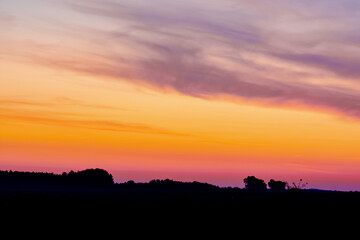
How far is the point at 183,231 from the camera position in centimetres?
3828

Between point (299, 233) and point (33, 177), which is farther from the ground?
point (33, 177)

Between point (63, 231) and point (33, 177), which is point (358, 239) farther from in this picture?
point (33, 177)

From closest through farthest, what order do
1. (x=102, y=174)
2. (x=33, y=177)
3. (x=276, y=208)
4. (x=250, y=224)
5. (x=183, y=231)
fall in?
(x=183, y=231)
(x=250, y=224)
(x=276, y=208)
(x=33, y=177)
(x=102, y=174)

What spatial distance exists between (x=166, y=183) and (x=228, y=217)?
15031 centimetres

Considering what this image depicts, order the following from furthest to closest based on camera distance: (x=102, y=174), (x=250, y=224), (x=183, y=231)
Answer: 1. (x=102, y=174)
2. (x=250, y=224)
3. (x=183, y=231)

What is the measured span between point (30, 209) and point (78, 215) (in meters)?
7.55

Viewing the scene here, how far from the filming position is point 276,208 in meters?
57.1

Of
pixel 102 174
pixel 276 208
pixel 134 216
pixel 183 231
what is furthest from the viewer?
pixel 102 174

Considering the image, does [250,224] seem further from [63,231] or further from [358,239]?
[63,231]

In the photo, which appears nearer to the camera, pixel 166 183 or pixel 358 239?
pixel 358 239

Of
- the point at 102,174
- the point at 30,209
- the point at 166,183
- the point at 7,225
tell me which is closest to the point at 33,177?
the point at 102,174

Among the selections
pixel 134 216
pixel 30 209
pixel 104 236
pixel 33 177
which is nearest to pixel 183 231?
pixel 104 236

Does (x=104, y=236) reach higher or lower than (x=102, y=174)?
lower

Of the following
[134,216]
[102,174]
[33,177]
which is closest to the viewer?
[134,216]
